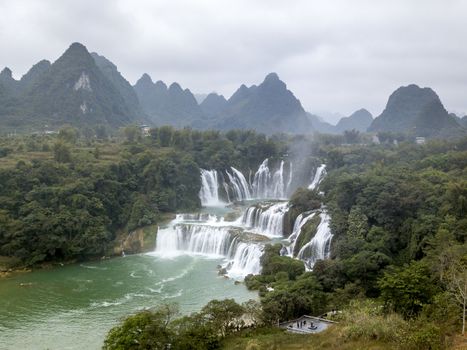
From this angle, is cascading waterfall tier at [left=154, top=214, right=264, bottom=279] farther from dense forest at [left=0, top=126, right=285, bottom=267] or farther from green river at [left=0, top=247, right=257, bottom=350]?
dense forest at [left=0, top=126, right=285, bottom=267]

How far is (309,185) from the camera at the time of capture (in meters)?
45.8

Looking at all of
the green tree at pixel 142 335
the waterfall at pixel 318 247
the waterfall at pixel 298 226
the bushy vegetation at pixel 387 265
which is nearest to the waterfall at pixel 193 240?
the waterfall at pixel 298 226

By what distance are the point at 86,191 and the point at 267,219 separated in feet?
40.0

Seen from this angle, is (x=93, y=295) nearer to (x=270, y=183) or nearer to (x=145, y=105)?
(x=270, y=183)

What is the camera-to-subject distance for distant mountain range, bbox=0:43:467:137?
71188mm

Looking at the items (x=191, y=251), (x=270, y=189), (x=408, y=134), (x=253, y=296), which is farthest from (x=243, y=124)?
(x=253, y=296)

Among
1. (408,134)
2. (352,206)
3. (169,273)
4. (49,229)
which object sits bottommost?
(169,273)

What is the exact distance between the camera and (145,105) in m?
122

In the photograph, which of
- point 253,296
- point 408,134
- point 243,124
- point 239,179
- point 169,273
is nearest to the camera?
point 253,296

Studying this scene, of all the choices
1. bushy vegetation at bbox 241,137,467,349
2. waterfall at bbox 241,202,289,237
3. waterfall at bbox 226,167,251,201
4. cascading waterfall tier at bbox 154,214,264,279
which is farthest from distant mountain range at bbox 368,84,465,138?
cascading waterfall tier at bbox 154,214,264,279

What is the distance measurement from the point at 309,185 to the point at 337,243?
76.2ft

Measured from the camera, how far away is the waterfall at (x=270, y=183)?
153 feet

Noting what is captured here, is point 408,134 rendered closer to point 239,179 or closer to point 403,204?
point 239,179

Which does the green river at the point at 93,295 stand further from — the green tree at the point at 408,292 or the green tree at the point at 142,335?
the green tree at the point at 408,292
